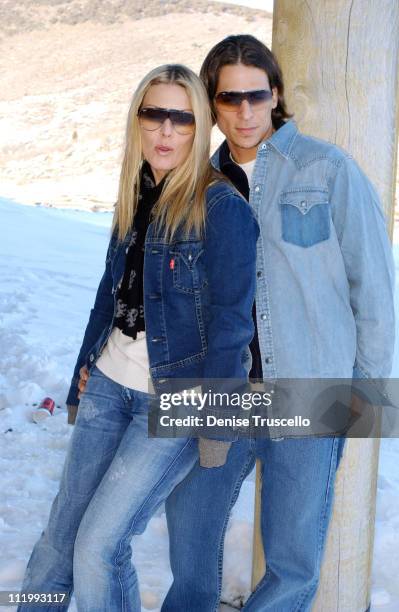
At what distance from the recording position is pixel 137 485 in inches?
92.2

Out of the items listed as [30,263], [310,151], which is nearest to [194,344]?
[310,151]

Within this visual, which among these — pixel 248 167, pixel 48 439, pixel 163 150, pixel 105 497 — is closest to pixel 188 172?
pixel 163 150

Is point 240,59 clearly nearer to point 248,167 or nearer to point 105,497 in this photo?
point 248,167

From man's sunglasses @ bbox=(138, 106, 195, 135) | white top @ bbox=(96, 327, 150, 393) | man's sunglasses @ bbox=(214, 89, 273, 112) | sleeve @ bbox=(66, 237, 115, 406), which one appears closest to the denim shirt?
man's sunglasses @ bbox=(214, 89, 273, 112)

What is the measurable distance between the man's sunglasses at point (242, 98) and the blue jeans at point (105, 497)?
89 cm

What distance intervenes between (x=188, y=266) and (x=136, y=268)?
0.67 feet

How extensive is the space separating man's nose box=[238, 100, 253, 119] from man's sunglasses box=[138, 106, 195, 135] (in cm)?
18

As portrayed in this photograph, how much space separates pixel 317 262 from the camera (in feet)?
8.08

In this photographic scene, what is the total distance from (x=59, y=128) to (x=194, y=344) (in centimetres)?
2726

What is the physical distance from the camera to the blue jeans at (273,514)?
2.48m

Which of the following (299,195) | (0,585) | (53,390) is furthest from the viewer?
(53,390)

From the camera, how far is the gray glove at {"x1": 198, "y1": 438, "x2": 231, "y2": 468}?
2357 mm

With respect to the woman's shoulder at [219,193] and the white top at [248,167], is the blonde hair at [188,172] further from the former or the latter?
the white top at [248,167]

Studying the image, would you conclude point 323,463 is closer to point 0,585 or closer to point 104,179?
point 0,585
